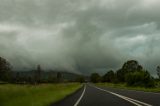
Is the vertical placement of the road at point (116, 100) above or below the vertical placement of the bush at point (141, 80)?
Result: below

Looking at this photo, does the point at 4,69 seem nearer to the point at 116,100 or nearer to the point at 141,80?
the point at 141,80

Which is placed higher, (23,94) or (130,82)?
(130,82)

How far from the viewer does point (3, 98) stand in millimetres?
19297

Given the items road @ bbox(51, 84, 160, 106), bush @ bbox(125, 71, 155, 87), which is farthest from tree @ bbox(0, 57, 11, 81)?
road @ bbox(51, 84, 160, 106)

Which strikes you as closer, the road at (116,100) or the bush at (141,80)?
the road at (116,100)

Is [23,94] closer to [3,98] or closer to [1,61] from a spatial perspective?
[3,98]

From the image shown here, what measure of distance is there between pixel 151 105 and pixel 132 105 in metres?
1.26

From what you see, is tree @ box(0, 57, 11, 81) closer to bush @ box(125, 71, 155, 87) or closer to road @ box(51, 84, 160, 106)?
bush @ box(125, 71, 155, 87)

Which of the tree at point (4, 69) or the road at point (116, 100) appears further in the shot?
the tree at point (4, 69)

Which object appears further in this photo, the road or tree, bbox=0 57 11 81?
tree, bbox=0 57 11 81

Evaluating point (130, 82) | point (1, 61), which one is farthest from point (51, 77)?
point (130, 82)

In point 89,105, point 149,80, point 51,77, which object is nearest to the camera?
point 89,105

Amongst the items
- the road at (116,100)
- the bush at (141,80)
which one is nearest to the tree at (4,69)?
the bush at (141,80)

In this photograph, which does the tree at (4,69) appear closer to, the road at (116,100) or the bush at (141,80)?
the bush at (141,80)
